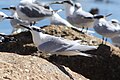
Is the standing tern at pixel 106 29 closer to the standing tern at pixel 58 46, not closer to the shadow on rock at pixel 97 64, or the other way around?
the shadow on rock at pixel 97 64

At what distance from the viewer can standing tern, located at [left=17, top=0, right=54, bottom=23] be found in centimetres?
1466

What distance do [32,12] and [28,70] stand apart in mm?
7847

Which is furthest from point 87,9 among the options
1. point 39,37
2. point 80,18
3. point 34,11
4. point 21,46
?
point 39,37

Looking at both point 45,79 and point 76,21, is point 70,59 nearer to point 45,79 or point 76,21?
point 45,79

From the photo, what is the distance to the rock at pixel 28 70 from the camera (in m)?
6.67

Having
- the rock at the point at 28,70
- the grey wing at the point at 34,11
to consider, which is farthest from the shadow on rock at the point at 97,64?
the grey wing at the point at 34,11

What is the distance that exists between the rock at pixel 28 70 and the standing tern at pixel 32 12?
270 inches

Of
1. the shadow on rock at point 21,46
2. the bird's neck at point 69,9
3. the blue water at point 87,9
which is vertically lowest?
the blue water at point 87,9

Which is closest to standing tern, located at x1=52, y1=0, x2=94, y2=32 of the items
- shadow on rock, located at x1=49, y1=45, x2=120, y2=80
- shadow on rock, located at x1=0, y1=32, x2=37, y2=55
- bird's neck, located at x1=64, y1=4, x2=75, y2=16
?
bird's neck, located at x1=64, y1=4, x2=75, y2=16

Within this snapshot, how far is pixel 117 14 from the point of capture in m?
25.9

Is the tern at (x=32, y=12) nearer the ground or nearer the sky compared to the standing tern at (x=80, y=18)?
nearer the sky

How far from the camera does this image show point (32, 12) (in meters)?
14.7

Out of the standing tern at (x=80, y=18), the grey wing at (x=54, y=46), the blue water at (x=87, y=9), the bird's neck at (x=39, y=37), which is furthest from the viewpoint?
the blue water at (x=87, y=9)

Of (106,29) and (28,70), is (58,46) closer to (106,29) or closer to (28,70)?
(28,70)
